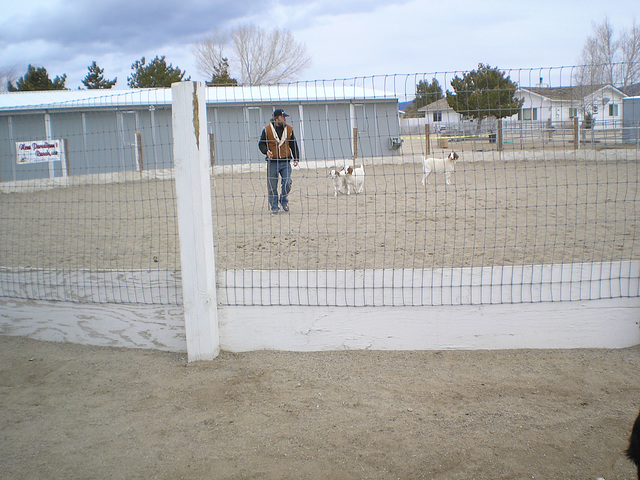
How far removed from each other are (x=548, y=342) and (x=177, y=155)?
2.78 metres

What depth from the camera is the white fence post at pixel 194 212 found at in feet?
11.6

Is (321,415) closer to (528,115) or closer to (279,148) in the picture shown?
(528,115)

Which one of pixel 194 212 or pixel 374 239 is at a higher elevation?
pixel 194 212

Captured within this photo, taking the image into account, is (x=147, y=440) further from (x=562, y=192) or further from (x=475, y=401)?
(x=562, y=192)

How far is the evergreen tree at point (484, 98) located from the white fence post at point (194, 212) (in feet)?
5.49

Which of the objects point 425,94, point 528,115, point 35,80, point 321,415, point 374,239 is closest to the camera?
point 321,415

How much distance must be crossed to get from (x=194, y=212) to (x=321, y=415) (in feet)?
5.07

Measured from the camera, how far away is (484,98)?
3990 millimetres

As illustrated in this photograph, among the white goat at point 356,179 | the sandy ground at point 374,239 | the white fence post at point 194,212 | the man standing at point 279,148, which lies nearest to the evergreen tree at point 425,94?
the sandy ground at point 374,239

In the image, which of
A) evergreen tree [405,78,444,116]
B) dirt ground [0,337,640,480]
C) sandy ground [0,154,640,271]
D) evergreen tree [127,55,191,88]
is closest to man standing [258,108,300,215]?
sandy ground [0,154,640,271]

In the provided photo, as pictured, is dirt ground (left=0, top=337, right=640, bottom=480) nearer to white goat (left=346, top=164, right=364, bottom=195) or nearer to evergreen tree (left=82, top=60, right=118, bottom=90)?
white goat (left=346, top=164, right=364, bottom=195)

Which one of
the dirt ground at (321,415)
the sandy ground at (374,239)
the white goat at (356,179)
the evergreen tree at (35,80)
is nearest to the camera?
the dirt ground at (321,415)

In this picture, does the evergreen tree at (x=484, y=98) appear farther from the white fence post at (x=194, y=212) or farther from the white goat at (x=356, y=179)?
the white goat at (x=356, y=179)

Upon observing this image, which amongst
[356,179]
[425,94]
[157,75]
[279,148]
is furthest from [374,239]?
[157,75]
